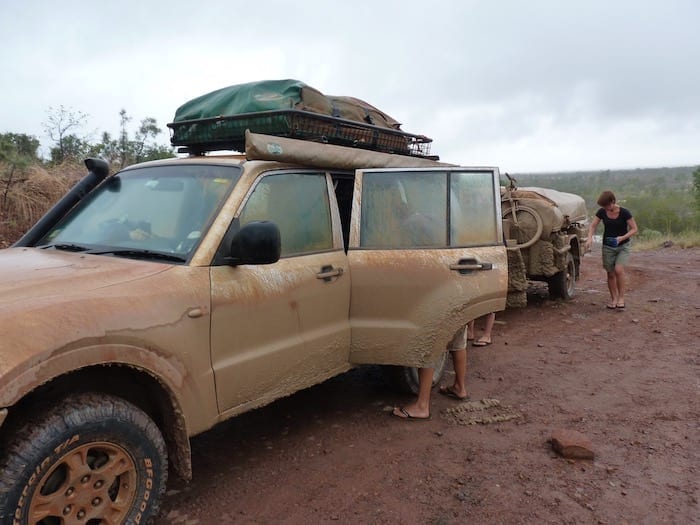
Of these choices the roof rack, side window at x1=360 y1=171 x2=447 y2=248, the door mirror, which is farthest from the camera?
side window at x1=360 y1=171 x2=447 y2=248

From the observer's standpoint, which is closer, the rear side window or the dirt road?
the dirt road

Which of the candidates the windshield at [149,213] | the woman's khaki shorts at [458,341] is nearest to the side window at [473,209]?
the woman's khaki shorts at [458,341]

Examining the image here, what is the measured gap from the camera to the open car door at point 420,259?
148 inches

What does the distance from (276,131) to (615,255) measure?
6084 mm

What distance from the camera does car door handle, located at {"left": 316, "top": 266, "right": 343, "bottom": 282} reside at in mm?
3499

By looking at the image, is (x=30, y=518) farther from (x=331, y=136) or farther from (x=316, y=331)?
(x=331, y=136)

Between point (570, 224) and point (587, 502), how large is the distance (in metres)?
6.10

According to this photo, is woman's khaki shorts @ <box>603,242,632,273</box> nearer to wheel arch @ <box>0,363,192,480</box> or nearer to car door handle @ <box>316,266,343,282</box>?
car door handle @ <box>316,266,343,282</box>

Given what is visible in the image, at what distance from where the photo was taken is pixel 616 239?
26.1ft

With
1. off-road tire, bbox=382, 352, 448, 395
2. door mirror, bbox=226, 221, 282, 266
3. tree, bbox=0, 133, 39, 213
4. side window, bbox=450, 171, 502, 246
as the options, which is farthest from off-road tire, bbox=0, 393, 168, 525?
tree, bbox=0, 133, 39, 213

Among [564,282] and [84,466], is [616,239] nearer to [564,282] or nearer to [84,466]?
[564,282]

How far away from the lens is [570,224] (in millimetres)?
8445

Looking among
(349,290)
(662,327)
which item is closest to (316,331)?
(349,290)

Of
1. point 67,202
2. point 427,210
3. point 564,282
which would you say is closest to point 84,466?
point 67,202
